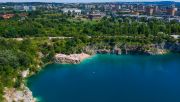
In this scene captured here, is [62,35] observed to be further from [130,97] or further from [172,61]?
[130,97]

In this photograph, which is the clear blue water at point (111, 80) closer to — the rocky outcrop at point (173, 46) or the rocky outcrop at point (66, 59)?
the rocky outcrop at point (66, 59)

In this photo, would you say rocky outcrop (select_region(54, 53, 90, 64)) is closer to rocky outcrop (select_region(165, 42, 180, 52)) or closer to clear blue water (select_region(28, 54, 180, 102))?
clear blue water (select_region(28, 54, 180, 102))

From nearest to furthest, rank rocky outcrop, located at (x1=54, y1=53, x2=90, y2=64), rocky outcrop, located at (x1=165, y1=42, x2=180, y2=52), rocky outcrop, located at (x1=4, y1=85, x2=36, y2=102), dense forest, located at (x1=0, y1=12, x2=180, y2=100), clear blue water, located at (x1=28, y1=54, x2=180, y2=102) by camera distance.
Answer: rocky outcrop, located at (x1=4, y1=85, x2=36, y2=102) → clear blue water, located at (x1=28, y1=54, x2=180, y2=102) → dense forest, located at (x1=0, y1=12, x2=180, y2=100) → rocky outcrop, located at (x1=54, y1=53, x2=90, y2=64) → rocky outcrop, located at (x1=165, y1=42, x2=180, y2=52)

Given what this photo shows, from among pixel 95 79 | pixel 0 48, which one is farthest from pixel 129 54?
pixel 0 48

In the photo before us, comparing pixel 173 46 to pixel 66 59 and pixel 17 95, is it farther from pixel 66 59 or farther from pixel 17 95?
pixel 17 95

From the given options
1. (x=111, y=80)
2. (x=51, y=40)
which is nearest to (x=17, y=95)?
(x=111, y=80)

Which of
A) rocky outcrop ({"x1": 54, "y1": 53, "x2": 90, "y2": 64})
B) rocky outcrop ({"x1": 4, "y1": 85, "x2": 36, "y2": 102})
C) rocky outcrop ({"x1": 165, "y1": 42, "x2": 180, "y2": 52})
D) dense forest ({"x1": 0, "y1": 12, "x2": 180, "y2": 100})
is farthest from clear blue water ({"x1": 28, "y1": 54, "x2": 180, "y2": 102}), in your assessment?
rocky outcrop ({"x1": 165, "y1": 42, "x2": 180, "y2": 52})

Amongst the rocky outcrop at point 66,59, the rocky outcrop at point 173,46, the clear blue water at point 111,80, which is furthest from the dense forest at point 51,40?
the clear blue water at point 111,80
